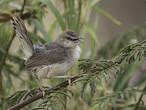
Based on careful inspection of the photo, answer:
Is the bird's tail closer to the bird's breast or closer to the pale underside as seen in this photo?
the pale underside

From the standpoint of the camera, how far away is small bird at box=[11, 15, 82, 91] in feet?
3.45

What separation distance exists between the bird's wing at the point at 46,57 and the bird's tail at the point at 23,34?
0.10ft

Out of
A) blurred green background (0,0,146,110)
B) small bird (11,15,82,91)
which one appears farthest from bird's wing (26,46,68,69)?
blurred green background (0,0,146,110)

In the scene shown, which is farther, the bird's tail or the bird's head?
the bird's head

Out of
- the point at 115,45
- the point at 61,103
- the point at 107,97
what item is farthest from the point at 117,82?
the point at 61,103

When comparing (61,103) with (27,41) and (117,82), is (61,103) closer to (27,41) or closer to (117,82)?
(27,41)

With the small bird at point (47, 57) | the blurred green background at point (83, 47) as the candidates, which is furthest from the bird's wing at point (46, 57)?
the blurred green background at point (83, 47)

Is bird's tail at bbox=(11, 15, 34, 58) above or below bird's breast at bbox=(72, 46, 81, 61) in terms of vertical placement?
above

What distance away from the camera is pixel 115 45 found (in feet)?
6.67

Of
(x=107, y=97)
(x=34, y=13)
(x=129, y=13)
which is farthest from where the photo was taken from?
(x=129, y=13)

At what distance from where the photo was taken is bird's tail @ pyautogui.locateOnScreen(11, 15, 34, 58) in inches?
38.7

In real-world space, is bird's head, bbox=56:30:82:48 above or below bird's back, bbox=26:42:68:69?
above

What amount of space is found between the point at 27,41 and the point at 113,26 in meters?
2.26

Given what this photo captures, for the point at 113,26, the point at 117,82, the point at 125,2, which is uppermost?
the point at 125,2
